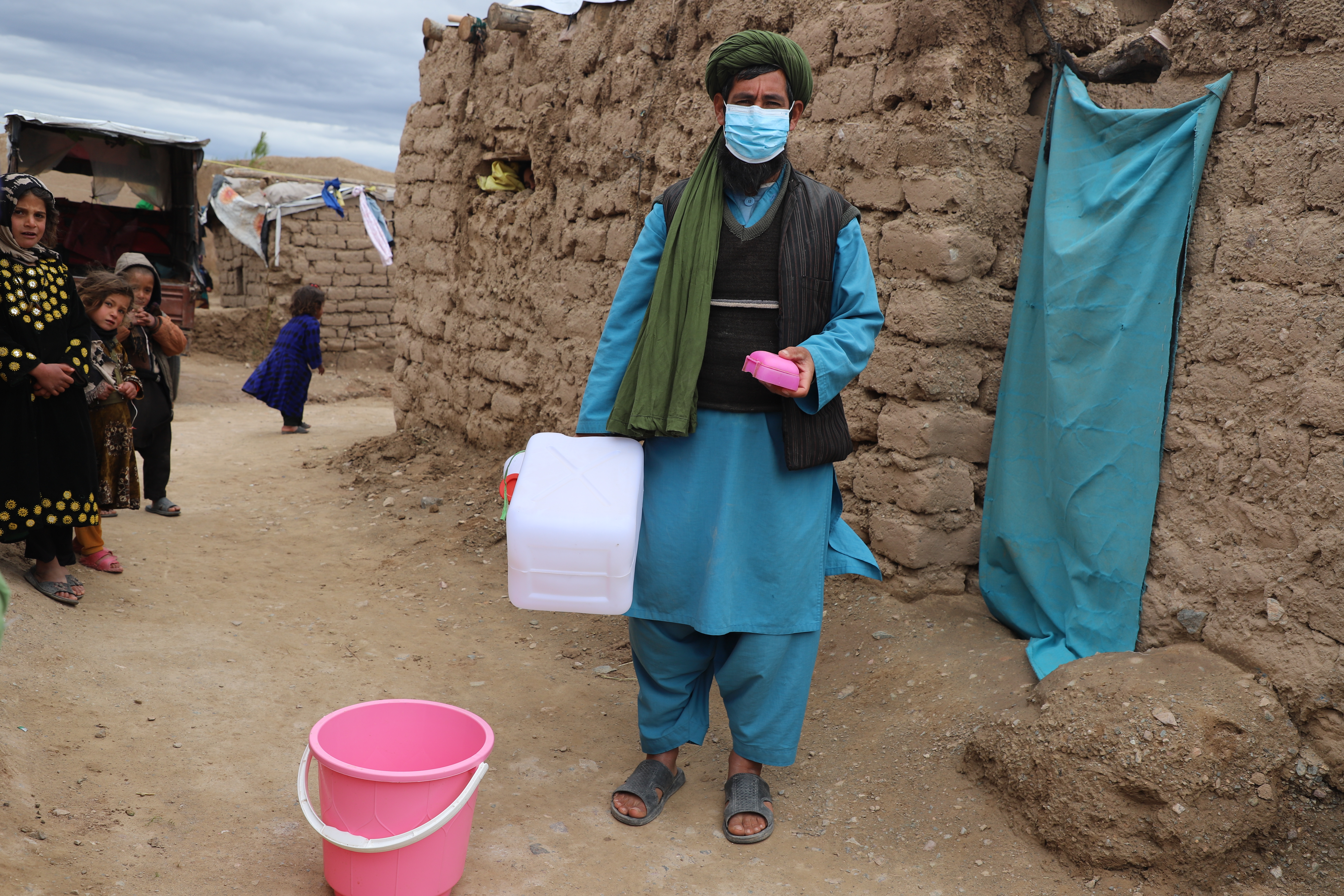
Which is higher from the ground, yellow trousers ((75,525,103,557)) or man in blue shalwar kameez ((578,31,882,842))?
man in blue shalwar kameez ((578,31,882,842))

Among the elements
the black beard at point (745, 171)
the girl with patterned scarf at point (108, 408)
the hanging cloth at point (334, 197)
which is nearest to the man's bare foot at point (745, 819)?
the black beard at point (745, 171)

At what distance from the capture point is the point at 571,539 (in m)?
2.11

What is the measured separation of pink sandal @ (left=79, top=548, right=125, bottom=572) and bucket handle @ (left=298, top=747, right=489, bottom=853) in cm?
251

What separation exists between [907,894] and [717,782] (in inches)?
A: 24.4

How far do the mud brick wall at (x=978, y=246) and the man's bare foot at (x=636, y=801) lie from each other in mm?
1161

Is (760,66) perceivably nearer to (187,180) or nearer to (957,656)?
(957,656)

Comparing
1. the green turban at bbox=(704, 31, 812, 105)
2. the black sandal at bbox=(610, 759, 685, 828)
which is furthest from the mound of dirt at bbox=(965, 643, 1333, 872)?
the green turban at bbox=(704, 31, 812, 105)

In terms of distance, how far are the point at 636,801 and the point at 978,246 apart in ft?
6.66

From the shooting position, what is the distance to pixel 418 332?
620 cm

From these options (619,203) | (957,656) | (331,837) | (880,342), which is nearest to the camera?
(331,837)

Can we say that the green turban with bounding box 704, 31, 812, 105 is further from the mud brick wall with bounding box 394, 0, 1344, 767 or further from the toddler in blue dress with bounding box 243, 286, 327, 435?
the toddler in blue dress with bounding box 243, 286, 327, 435

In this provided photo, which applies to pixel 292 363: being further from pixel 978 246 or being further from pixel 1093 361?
pixel 1093 361

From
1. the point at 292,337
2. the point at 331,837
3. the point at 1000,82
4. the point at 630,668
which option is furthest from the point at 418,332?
the point at 331,837

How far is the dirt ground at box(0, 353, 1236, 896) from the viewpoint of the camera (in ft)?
7.29
